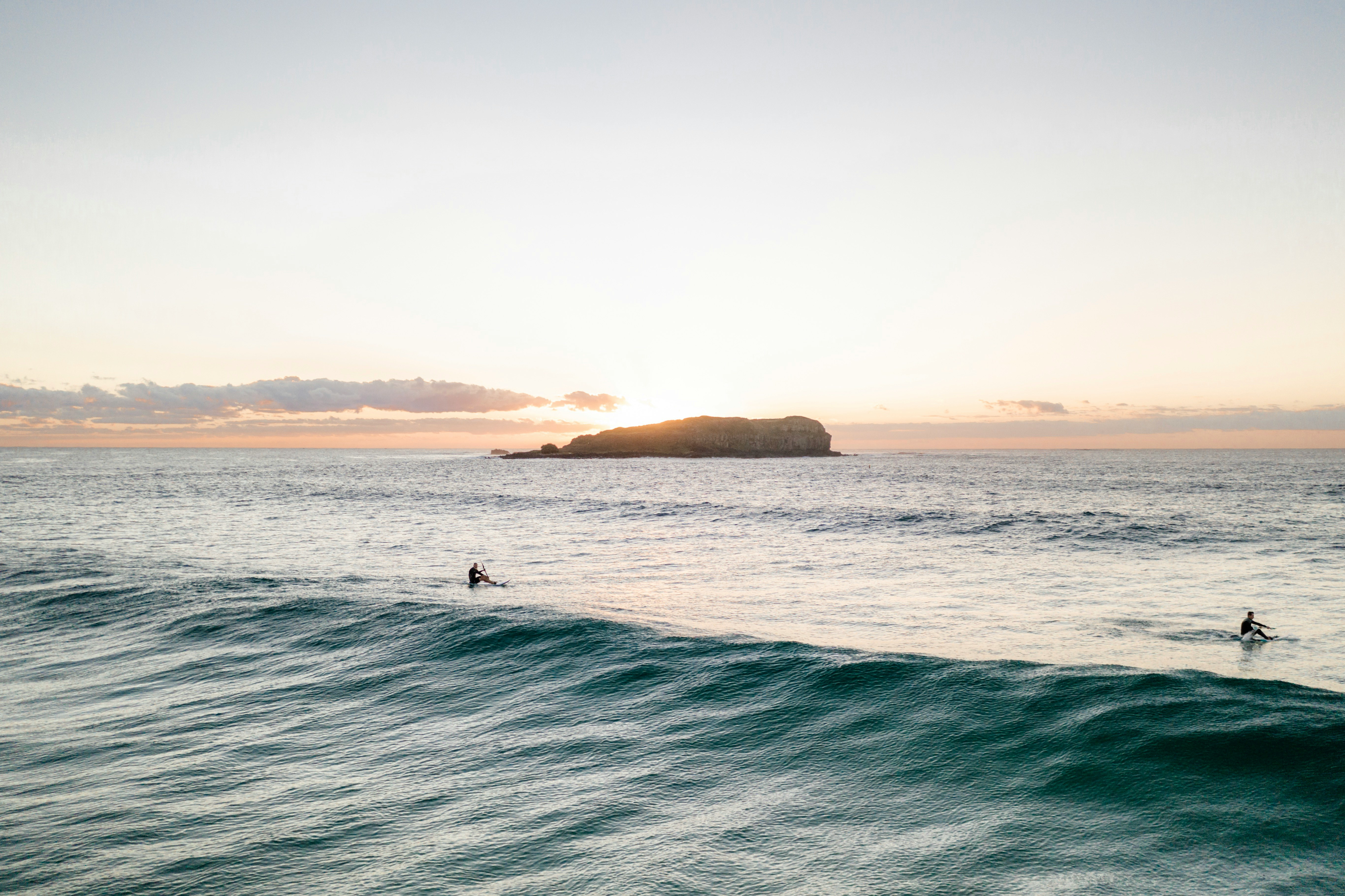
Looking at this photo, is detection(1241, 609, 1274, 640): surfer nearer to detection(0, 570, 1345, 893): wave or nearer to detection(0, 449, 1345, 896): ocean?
detection(0, 449, 1345, 896): ocean

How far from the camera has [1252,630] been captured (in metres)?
17.6

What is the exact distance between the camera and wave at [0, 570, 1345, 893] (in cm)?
836

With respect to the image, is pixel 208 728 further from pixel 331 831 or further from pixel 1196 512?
pixel 1196 512

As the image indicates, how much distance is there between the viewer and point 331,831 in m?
9.20

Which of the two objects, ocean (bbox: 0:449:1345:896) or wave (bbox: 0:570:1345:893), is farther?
ocean (bbox: 0:449:1345:896)

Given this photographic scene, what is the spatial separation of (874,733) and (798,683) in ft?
8.02

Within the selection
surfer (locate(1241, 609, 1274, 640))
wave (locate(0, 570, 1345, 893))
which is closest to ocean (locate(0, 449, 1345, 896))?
wave (locate(0, 570, 1345, 893))

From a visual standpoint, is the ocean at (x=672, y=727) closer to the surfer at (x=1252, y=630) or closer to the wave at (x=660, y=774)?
the wave at (x=660, y=774)

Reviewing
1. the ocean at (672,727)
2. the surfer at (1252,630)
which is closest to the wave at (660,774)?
the ocean at (672,727)

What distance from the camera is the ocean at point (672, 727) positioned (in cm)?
853

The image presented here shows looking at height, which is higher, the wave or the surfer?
the surfer

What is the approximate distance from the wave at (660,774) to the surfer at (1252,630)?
4716mm

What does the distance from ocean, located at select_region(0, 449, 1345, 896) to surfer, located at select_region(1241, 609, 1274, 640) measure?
35 cm

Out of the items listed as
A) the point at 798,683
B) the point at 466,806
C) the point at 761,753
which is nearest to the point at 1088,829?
the point at 761,753
